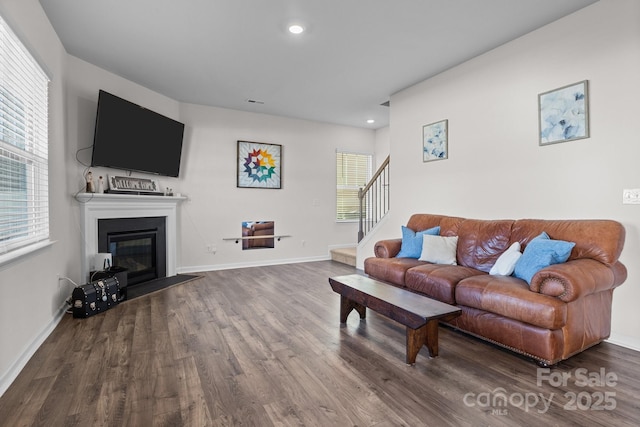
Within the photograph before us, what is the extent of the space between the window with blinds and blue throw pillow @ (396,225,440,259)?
2926 mm

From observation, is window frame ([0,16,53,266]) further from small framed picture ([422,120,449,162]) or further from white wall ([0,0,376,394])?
small framed picture ([422,120,449,162])

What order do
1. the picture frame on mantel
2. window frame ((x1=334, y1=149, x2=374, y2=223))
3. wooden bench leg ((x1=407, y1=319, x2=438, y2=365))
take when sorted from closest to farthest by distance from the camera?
wooden bench leg ((x1=407, y1=319, x2=438, y2=365)), the picture frame on mantel, window frame ((x1=334, y1=149, x2=374, y2=223))

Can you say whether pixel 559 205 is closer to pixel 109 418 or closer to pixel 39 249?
pixel 109 418

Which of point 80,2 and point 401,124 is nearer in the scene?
point 80,2

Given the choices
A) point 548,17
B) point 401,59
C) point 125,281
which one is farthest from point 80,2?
point 548,17

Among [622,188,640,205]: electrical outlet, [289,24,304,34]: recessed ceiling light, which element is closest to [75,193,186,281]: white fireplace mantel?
[289,24,304,34]: recessed ceiling light

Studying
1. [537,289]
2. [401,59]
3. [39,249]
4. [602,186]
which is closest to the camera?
[537,289]

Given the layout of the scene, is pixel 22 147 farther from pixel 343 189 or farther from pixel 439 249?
pixel 343 189

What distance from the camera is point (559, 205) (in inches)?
117

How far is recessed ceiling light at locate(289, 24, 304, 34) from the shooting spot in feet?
9.93

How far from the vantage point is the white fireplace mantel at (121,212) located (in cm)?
374

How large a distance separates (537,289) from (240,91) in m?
4.28

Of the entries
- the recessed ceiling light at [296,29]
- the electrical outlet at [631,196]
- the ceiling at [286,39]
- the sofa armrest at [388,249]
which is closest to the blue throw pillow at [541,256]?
the electrical outlet at [631,196]

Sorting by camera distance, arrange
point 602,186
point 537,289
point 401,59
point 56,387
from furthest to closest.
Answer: point 401,59, point 602,186, point 537,289, point 56,387
